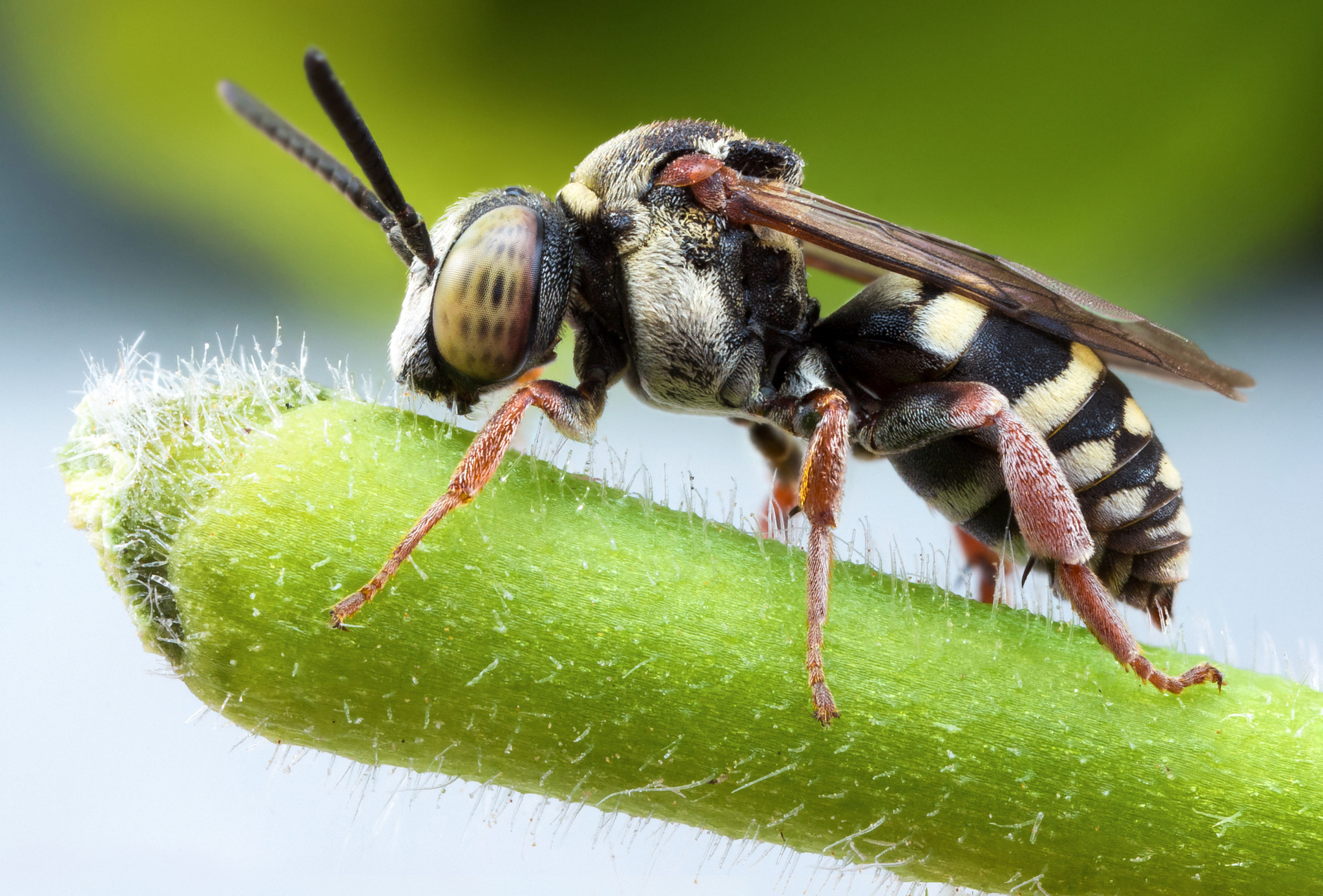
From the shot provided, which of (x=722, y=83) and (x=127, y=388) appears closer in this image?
(x=127, y=388)

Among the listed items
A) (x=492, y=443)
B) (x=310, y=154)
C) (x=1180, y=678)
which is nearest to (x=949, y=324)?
(x=1180, y=678)

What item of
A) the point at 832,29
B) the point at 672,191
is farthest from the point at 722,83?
the point at 672,191

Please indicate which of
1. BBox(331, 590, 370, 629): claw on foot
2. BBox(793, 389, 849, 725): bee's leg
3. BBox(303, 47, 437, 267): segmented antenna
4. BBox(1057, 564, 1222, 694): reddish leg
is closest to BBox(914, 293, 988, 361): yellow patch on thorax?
BBox(793, 389, 849, 725): bee's leg

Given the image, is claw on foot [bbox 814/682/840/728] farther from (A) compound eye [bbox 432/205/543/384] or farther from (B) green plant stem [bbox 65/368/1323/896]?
(A) compound eye [bbox 432/205/543/384]

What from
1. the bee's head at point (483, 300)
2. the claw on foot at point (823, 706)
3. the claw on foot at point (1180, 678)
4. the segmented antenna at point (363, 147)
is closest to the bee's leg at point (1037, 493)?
the claw on foot at point (1180, 678)

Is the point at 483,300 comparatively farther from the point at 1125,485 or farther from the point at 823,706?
the point at 1125,485

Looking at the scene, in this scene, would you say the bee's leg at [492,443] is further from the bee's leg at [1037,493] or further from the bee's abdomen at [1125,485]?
the bee's abdomen at [1125,485]

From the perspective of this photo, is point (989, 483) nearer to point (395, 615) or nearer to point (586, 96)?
point (395, 615)
